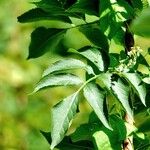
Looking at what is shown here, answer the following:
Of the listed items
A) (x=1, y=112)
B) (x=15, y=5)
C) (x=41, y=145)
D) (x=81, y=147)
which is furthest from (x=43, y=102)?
(x=81, y=147)

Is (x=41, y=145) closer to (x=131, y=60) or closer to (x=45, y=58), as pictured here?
(x=45, y=58)

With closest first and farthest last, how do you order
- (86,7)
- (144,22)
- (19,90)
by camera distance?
(144,22), (86,7), (19,90)

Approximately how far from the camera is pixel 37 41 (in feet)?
5.87

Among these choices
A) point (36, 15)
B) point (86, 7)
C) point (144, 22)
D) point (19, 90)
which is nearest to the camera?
point (144, 22)

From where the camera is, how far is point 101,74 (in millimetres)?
1575

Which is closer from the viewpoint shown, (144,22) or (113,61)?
(144,22)

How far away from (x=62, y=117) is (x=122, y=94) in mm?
175

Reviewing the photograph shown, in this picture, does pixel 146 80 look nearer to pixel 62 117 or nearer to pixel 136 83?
pixel 136 83

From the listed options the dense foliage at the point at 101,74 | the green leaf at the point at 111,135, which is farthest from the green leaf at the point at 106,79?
the green leaf at the point at 111,135

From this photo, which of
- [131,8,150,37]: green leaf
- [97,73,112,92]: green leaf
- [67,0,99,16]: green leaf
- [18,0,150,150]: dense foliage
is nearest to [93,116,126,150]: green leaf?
[18,0,150,150]: dense foliage

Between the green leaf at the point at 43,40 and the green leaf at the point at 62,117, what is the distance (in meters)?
0.29

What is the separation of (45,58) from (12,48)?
1.05 feet

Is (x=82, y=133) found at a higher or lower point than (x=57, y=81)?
lower

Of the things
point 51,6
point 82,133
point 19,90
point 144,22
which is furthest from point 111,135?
point 19,90
